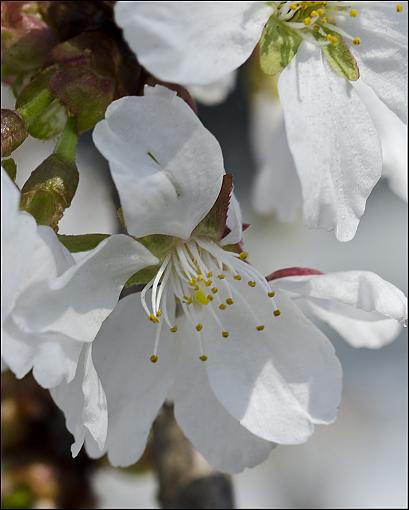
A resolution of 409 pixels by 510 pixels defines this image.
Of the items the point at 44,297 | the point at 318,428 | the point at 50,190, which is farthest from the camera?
the point at 318,428

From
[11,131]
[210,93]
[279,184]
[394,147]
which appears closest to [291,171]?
[279,184]

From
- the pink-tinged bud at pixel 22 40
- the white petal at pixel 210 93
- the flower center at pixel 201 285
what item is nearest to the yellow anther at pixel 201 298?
the flower center at pixel 201 285

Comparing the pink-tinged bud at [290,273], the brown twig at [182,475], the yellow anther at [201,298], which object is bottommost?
the brown twig at [182,475]

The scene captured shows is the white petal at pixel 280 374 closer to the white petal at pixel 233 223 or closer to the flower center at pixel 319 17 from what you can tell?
the white petal at pixel 233 223

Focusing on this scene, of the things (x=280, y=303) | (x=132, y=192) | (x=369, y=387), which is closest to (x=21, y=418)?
(x=280, y=303)

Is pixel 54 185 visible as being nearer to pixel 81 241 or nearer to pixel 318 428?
pixel 81 241

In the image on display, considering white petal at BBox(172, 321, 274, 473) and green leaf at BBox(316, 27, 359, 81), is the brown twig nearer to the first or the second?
white petal at BBox(172, 321, 274, 473)
